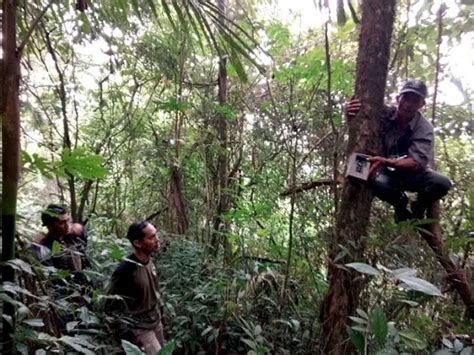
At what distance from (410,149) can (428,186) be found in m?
0.27

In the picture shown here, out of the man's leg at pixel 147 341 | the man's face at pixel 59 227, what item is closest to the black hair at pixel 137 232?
the man's face at pixel 59 227

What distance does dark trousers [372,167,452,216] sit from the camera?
2.92 m

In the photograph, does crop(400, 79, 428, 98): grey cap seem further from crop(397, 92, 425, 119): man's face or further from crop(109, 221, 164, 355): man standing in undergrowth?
crop(109, 221, 164, 355): man standing in undergrowth

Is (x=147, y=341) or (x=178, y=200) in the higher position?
(x=178, y=200)

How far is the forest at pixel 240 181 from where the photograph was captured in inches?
66.0

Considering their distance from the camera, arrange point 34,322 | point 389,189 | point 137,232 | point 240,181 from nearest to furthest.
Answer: point 34,322 < point 389,189 < point 137,232 < point 240,181

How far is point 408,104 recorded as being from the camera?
3.00 metres

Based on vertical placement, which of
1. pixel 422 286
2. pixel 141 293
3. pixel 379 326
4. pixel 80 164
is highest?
pixel 80 164

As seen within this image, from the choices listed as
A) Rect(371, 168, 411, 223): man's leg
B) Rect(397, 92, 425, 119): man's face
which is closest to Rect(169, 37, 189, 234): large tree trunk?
Rect(371, 168, 411, 223): man's leg

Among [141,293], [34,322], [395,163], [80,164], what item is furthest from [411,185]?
[34,322]

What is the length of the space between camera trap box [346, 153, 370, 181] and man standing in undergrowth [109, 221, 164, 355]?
145 centimetres

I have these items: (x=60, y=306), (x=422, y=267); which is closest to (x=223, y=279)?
(x=422, y=267)

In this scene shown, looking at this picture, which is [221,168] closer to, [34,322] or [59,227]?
[59,227]

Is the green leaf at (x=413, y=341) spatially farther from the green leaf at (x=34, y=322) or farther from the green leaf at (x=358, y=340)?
the green leaf at (x=34, y=322)
